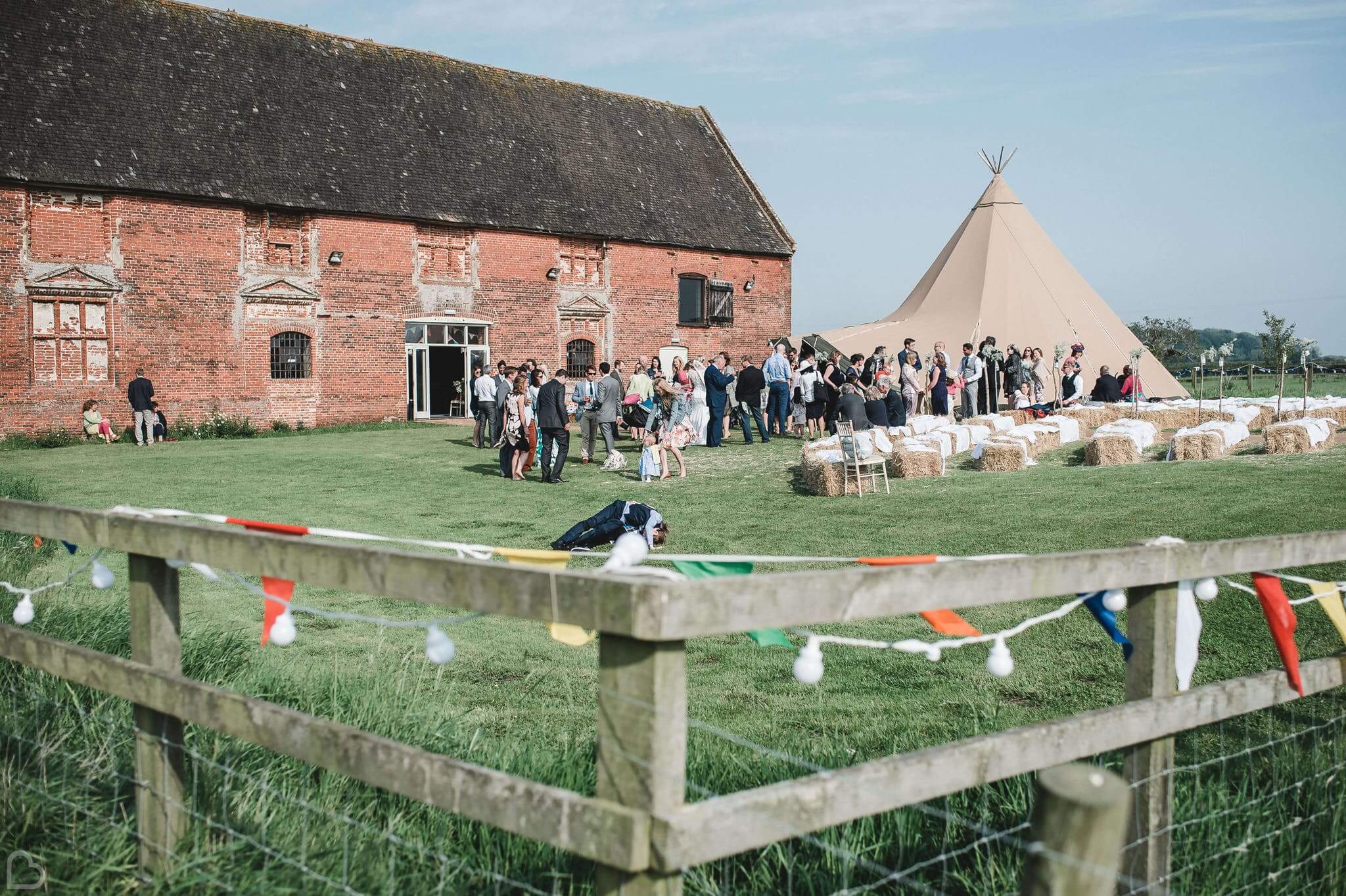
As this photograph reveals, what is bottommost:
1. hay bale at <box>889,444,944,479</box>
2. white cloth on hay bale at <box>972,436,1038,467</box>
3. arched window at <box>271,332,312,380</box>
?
hay bale at <box>889,444,944,479</box>

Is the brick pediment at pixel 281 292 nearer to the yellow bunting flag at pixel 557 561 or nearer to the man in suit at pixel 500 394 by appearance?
the man in suit at pixel 500 394

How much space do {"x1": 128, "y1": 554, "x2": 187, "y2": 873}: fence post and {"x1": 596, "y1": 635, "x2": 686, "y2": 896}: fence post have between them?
60.0 inches

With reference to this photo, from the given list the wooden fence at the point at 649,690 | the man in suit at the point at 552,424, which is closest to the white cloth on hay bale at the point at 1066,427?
the man in suit at the point at 552,424

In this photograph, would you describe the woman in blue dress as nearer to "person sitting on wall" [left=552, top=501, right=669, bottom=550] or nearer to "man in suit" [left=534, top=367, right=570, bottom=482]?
"man in suit" [left=534, top=367, right=570, bottom=482]

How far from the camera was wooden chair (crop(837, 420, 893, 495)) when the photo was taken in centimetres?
1405

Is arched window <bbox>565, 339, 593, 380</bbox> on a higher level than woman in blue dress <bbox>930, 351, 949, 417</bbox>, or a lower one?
higher

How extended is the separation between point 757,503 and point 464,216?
17.9 metres

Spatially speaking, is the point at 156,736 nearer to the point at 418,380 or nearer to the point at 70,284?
the point at 70,284

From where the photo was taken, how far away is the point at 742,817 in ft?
6.82

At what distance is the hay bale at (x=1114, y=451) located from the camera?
1538 centimetres

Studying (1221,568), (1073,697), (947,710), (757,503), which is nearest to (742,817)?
(1221,568)

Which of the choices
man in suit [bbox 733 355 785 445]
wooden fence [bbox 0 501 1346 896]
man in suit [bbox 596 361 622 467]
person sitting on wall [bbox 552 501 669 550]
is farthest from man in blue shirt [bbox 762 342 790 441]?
wooden fence [bbox 0 501 1346 896]

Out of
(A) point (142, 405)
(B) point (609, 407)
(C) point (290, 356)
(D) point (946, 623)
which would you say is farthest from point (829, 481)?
(C) point (290, 356)

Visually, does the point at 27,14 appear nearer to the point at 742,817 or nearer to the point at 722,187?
the point at 722,187
